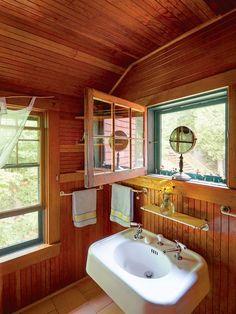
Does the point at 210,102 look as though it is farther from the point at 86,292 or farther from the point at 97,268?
the point at 86,292

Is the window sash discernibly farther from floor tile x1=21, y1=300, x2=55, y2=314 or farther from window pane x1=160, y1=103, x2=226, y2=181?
window pane x1=160, y1=103, x2=226, y2=181

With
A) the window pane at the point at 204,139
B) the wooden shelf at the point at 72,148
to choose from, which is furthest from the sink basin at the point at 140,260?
the wooden shelf at the point at 72,148

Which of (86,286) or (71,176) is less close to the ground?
(71,176)

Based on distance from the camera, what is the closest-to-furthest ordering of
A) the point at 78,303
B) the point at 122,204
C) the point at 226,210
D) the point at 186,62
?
the point at 226,210 < the point at 186,62 < the point at 78,303 < the point at 122,204

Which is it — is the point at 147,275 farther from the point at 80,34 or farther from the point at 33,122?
the point at 80,34

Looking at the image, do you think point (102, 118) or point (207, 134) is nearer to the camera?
point (207, 134)

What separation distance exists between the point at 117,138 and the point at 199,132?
0.68 m

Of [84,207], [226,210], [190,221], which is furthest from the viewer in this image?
[84,207]

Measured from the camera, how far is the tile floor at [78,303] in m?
1.80

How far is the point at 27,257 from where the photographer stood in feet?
5.90

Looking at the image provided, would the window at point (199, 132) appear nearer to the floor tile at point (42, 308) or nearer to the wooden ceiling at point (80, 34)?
the wooden ceiling at point (80, 34)

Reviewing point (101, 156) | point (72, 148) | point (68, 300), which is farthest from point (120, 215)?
point (68, 300)

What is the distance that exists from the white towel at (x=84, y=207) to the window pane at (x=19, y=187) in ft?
1.25

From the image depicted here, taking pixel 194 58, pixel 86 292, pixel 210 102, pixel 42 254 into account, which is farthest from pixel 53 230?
pixel 194 58
